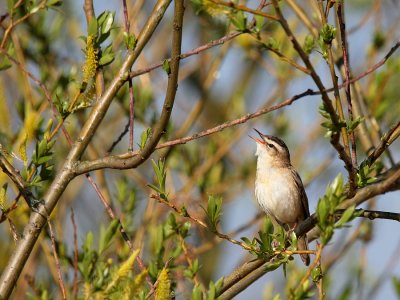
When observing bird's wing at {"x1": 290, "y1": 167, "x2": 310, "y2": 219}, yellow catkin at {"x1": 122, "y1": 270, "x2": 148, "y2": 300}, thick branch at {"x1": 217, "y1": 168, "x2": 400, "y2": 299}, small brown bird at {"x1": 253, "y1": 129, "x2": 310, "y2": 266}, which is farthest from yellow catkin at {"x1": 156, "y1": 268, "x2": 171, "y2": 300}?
bird's wing at {"x1": 290, "y1": 167, "x2": 310, "y2": 219}

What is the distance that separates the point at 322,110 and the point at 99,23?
1.43m

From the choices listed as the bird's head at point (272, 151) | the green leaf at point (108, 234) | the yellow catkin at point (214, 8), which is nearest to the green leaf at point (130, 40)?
the yellow catkin at point (214, 8)

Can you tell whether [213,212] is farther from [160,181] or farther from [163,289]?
[163,289]

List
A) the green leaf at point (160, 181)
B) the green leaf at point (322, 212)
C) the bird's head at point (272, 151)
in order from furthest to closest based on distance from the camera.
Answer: the bird's head at point (272, 151) → the green leaf at point (160, 181) → the green leaf at point (322, 212)

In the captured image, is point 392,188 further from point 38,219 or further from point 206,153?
point 206,153

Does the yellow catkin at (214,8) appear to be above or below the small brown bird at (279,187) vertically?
below

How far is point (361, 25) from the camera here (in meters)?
6.00

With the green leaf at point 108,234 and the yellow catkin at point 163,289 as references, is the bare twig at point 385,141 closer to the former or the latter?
the yellow catkin at point 163,289

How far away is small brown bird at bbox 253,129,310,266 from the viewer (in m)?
5.84

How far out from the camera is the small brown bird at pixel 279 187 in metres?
5.84

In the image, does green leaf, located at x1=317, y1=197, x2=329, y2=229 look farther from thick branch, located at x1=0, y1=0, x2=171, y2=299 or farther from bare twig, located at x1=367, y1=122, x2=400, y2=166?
thick branch, located at x1=0, y1=0, x2=171, y2=299

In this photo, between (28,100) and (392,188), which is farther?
(28,100)

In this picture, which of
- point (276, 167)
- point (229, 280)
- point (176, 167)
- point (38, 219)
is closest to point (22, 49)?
point (176, 167)

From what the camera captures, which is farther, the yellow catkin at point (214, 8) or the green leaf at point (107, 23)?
the green leaf at point (107, 23)
